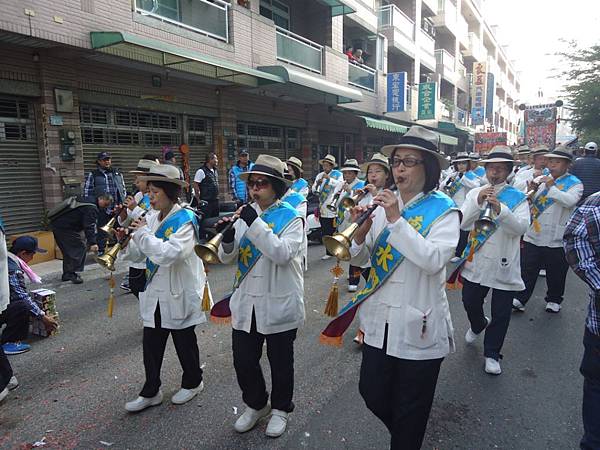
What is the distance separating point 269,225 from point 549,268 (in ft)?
14.5

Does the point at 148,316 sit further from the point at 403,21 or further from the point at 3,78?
the point at 403,21

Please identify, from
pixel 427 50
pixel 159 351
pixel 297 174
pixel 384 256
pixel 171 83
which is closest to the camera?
pixel 384 256

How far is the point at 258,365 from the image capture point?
3016 millimetres

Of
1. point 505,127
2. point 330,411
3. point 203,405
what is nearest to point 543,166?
point 330,411

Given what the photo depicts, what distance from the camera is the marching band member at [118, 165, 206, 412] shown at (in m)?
3.10

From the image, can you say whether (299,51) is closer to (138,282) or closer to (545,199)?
(545,199)

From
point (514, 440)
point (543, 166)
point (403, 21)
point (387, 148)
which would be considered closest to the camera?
point (387, 148)

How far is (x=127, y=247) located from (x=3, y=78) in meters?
6.55

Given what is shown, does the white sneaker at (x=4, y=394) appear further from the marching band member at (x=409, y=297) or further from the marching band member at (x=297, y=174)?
the marching band member at (x=297, y=174)

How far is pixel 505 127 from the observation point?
188ft

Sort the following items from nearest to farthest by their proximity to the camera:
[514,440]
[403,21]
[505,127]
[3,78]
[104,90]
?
[514,440] < [3,78] < [104,90] < [403,21] < [505,127]

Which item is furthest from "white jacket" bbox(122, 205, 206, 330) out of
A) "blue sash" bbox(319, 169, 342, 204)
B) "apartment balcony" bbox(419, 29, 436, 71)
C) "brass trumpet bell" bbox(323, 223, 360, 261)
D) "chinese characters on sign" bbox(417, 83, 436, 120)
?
"apartment balcony" bbox(419, 29, 436, 71)

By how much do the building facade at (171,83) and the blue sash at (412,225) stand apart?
7089mm

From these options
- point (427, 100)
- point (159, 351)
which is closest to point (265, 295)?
point (159, 351)
